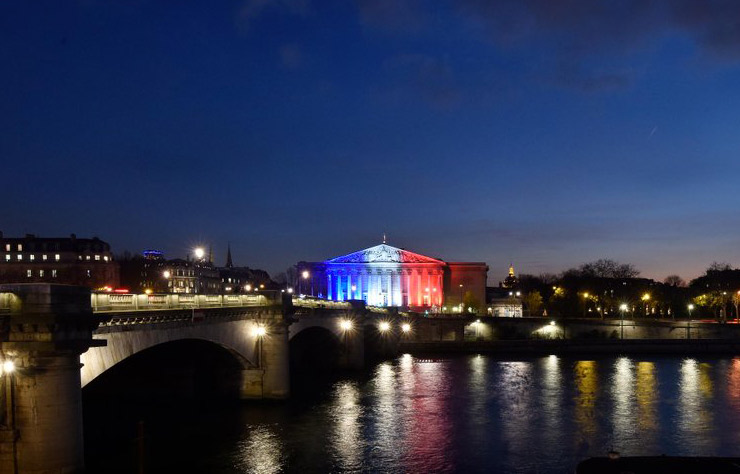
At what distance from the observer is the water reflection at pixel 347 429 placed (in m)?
34.1

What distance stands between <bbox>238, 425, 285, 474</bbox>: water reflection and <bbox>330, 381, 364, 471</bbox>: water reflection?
2.71m

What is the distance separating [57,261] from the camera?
14050cm

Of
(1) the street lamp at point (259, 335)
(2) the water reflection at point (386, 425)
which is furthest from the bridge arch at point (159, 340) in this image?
(2) the water reflection at point (386, 425)

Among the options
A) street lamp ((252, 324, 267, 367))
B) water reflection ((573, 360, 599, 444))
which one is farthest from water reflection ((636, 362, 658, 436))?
street lamp ((252, 324, 267, 367))

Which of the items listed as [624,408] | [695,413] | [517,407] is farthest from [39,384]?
[695,413]

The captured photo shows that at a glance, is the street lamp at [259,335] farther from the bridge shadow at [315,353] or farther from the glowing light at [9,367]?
the glowing light at [9,367]

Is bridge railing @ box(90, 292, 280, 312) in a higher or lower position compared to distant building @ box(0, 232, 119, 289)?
lower

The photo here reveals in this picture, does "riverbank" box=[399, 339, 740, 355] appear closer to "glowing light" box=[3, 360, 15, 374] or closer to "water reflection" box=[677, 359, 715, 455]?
"water reflection" box=[677, 359, 715, 455]

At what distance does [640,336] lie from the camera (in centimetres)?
11925

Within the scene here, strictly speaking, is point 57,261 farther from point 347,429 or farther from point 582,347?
point 347,429

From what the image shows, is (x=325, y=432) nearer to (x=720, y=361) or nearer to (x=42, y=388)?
(x=42, y=388)

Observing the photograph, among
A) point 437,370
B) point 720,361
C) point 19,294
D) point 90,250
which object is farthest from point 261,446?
point 90,250

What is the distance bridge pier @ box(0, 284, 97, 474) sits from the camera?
73.7 ft

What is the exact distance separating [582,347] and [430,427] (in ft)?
218
